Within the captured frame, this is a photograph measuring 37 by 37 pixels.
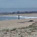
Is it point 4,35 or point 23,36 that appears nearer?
point 23,36

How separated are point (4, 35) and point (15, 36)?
0.91 metres

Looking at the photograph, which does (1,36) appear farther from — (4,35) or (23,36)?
(23,36)

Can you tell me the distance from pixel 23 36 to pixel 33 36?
626 millimetres

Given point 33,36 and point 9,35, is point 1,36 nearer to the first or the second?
point 9,35

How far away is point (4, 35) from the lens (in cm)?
936

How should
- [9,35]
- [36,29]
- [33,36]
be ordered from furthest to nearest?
[36,29]
[9,35]
[33,36]

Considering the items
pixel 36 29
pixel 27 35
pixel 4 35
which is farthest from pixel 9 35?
pixel 36 29

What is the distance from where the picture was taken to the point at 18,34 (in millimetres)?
8750

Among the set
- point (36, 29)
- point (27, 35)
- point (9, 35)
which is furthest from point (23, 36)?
point (36, 29)

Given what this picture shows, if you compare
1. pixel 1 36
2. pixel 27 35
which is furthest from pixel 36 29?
pixel 1 36

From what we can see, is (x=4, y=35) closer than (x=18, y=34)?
No

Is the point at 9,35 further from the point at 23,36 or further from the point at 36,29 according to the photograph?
the point at 36,29

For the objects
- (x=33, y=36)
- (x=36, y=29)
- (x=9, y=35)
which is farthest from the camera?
(x=36, y=29)

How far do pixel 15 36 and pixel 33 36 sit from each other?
1.02m
